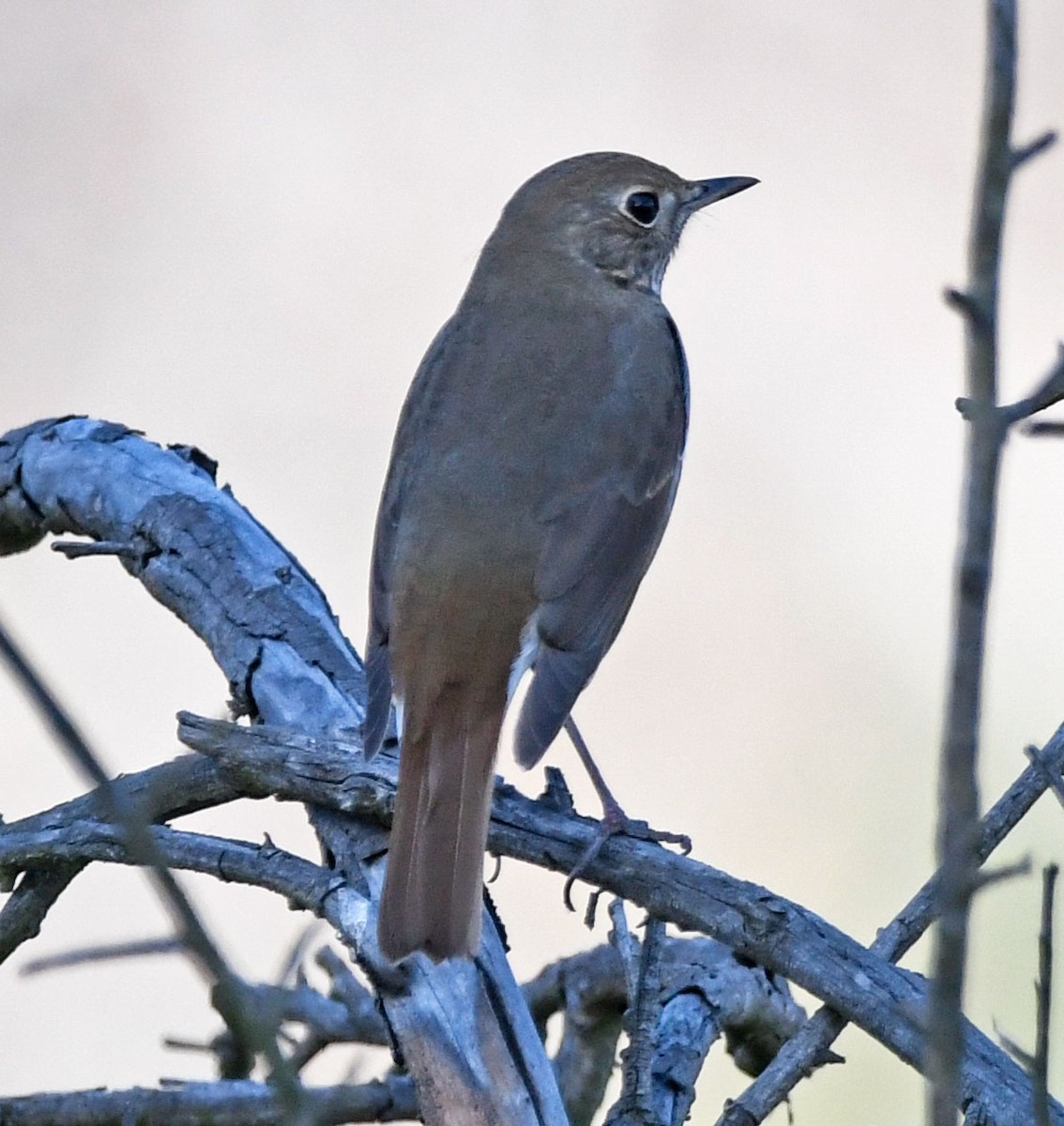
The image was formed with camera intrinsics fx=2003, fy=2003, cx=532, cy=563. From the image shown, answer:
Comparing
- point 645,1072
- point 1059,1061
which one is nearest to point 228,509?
point 645,1072

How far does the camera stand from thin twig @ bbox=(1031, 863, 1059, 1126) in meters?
1.80

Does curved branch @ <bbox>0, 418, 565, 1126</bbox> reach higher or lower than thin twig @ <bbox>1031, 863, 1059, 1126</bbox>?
higher

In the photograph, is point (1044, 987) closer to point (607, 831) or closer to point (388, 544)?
point (607, 831)

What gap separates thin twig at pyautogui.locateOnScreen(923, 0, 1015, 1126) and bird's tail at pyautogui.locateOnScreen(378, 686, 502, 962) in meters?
1.80

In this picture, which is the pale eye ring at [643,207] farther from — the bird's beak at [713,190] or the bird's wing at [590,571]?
the bird's wing at [590,571]

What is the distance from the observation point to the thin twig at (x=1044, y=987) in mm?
1797

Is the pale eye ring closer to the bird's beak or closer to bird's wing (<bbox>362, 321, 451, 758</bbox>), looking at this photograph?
the bird's beak

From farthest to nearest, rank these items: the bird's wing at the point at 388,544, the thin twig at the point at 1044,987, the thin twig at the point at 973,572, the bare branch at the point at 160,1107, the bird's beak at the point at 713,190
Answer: the bird's beak at the point at 713,190, the bird's wing at the point at 388,544, the bare branch at the point at 160,1107, the thin twig at the point at 1044,987, the thin twig at the point at 973,572

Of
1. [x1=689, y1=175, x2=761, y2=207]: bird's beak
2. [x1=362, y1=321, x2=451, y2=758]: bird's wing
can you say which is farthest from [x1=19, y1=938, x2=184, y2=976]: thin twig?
[x1=689, y1=175, x2=761, y2=207]: bird's beak

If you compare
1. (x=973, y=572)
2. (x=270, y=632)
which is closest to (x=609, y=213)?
(x=270, y=632)

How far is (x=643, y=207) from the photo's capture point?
5.35m

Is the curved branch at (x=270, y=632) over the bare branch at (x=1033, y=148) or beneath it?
over

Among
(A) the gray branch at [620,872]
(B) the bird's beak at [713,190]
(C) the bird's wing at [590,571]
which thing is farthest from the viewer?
(B) the bird's beak at [713,190]

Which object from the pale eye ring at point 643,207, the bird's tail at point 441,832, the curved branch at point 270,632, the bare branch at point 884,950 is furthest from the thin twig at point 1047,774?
the pale eye ring at point 643,207
